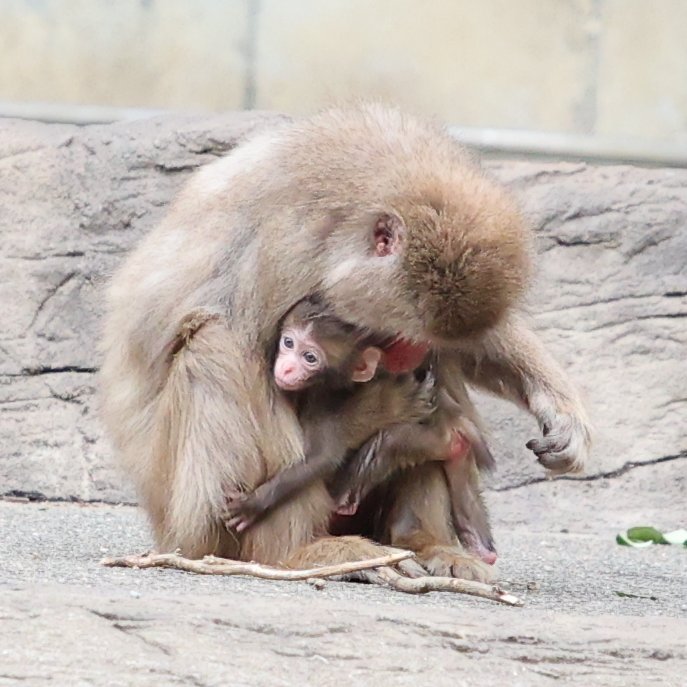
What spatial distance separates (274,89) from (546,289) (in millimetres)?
2367

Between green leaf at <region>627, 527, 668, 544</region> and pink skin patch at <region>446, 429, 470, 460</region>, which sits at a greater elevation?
pink skin patch at <region>446, 429, 470, 460</region>

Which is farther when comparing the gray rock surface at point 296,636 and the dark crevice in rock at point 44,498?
the dark crevice in rock at point 44,498

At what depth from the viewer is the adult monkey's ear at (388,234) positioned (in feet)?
16.0

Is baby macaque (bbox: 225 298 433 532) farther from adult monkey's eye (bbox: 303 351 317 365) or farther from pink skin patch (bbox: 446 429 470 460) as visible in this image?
pink skin patch (bbox: 446 429 470 460)

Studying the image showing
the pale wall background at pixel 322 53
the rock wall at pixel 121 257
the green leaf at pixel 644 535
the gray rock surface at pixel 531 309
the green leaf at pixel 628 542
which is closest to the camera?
the green leaf at pixel 628 542

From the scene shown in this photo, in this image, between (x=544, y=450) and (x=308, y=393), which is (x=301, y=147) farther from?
(x=544, y=450)

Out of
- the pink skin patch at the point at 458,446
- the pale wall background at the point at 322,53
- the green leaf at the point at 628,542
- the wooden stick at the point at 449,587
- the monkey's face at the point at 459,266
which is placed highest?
the pale wall background at the point at 322,53

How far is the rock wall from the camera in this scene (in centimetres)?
902

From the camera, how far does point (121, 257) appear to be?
9.19 metres

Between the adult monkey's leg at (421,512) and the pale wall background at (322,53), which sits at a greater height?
the pale wall background at (322,53)

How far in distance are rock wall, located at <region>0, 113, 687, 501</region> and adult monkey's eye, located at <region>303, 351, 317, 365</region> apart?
4.10 meters

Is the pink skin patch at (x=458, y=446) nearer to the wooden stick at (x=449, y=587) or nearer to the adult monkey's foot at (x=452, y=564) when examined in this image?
the adult monkey's foot at (x=452, y=564)

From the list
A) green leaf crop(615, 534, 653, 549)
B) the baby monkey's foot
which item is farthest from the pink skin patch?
green leaf crop(615, 534, 653, 549)

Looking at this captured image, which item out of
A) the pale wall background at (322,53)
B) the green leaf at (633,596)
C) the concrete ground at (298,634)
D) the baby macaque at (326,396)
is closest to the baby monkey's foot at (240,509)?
the baby macaque at (326,396)
